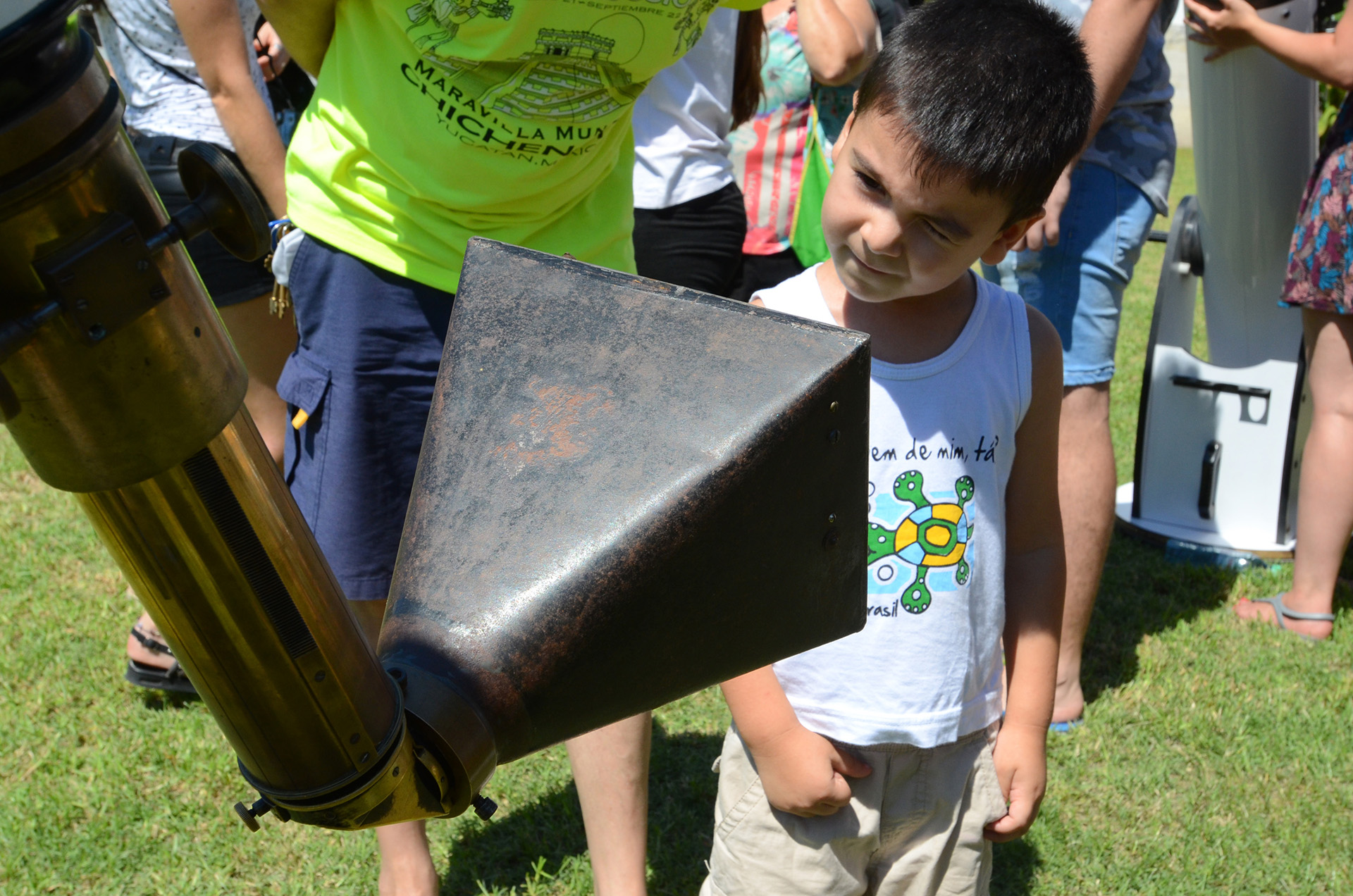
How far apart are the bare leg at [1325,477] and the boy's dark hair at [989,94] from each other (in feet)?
7.28

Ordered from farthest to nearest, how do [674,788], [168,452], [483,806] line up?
[674,788], [483,806], [168,452]

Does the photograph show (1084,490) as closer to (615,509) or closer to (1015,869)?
(1015,869)

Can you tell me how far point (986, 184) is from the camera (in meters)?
1.41

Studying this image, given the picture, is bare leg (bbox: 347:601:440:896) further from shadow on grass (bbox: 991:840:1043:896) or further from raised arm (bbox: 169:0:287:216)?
shadow on grass (bbox: 991:840:1043:896)

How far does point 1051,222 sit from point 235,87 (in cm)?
184

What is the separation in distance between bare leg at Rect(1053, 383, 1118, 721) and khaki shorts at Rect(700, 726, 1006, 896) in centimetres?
128

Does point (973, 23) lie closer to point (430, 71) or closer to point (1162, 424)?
point (430, 71)

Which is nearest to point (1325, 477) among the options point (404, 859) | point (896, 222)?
point (896, 222)

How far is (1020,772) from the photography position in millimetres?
1644

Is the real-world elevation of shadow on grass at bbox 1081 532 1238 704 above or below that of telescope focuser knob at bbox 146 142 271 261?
below

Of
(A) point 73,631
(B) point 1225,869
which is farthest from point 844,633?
(A) point 73,631

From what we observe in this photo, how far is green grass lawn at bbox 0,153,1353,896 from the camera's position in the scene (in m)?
2.40

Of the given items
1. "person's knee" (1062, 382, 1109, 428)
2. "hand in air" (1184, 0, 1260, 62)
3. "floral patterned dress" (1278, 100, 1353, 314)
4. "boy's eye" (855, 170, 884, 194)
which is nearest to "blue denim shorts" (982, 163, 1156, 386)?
"person's knee" (1062, 382, 1109, 428)

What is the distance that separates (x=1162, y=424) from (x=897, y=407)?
9.28ft
